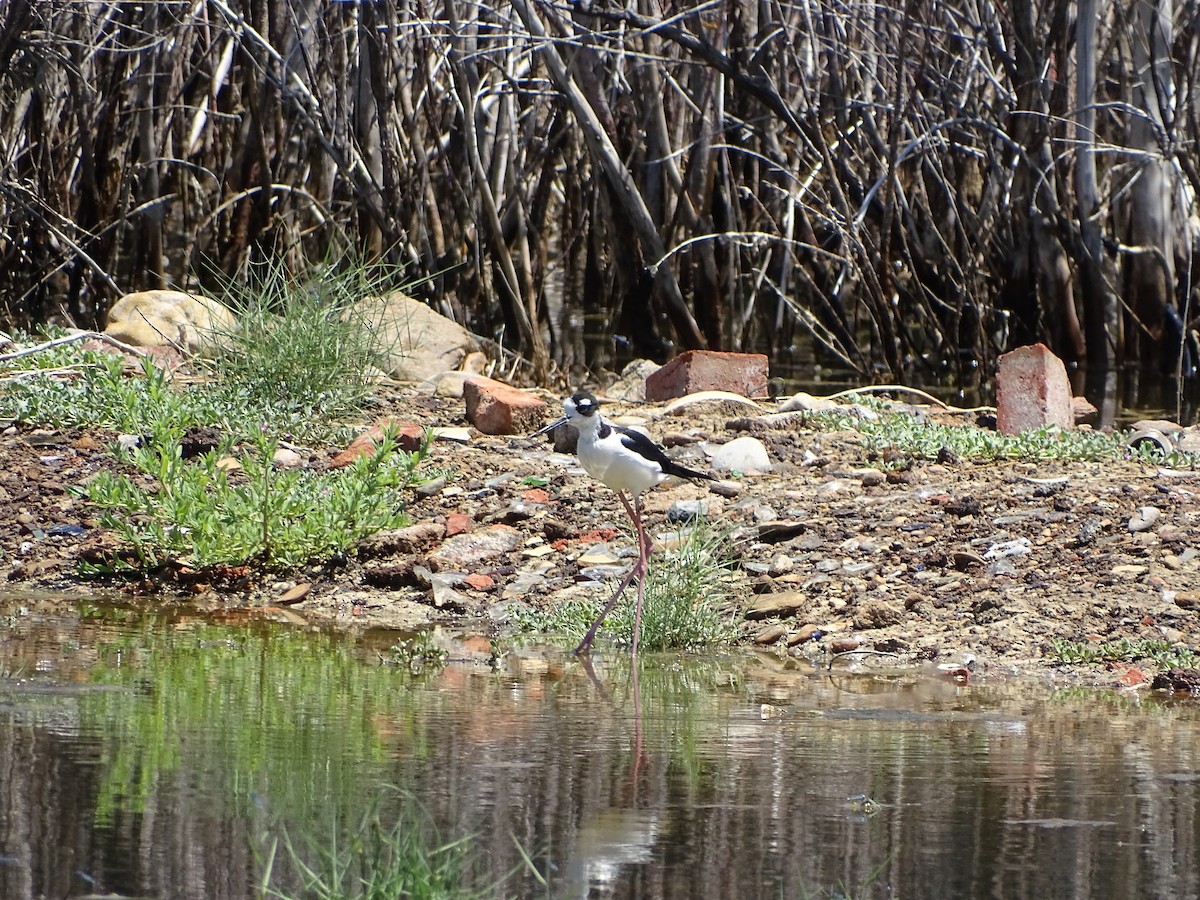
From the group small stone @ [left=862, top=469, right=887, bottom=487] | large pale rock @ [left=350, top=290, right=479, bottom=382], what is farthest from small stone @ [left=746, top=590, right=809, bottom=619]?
large pale rock @ [left=350, top=290, right=479, bottom=382]

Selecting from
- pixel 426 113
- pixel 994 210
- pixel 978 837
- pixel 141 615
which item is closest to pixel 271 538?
pixel 141 615

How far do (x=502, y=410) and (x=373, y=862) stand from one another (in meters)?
4.81

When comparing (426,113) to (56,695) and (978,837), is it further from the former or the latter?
(978,837)

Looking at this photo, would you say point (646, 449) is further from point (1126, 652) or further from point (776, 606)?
point (1126, 652)

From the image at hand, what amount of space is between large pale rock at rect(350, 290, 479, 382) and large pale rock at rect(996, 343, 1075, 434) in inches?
112

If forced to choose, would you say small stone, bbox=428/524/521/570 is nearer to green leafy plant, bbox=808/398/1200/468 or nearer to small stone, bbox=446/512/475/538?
small stone, bbox=446/512/475/538

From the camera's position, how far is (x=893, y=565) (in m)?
5.42

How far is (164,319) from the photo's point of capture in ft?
27.8

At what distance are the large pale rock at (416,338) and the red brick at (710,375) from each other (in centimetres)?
122

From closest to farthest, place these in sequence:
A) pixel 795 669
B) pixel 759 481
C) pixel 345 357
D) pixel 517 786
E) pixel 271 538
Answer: pixel 517 786, pixel 795 669, pixel 271 538, pixel 759 481, pixel 345 357

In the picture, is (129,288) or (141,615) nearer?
(141,615)

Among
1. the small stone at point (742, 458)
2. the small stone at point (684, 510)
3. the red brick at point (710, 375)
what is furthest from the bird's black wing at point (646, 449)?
the red brick at point (710, 375)

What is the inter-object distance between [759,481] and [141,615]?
2404 millimetres

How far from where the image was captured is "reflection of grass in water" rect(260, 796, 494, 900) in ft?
7.70
